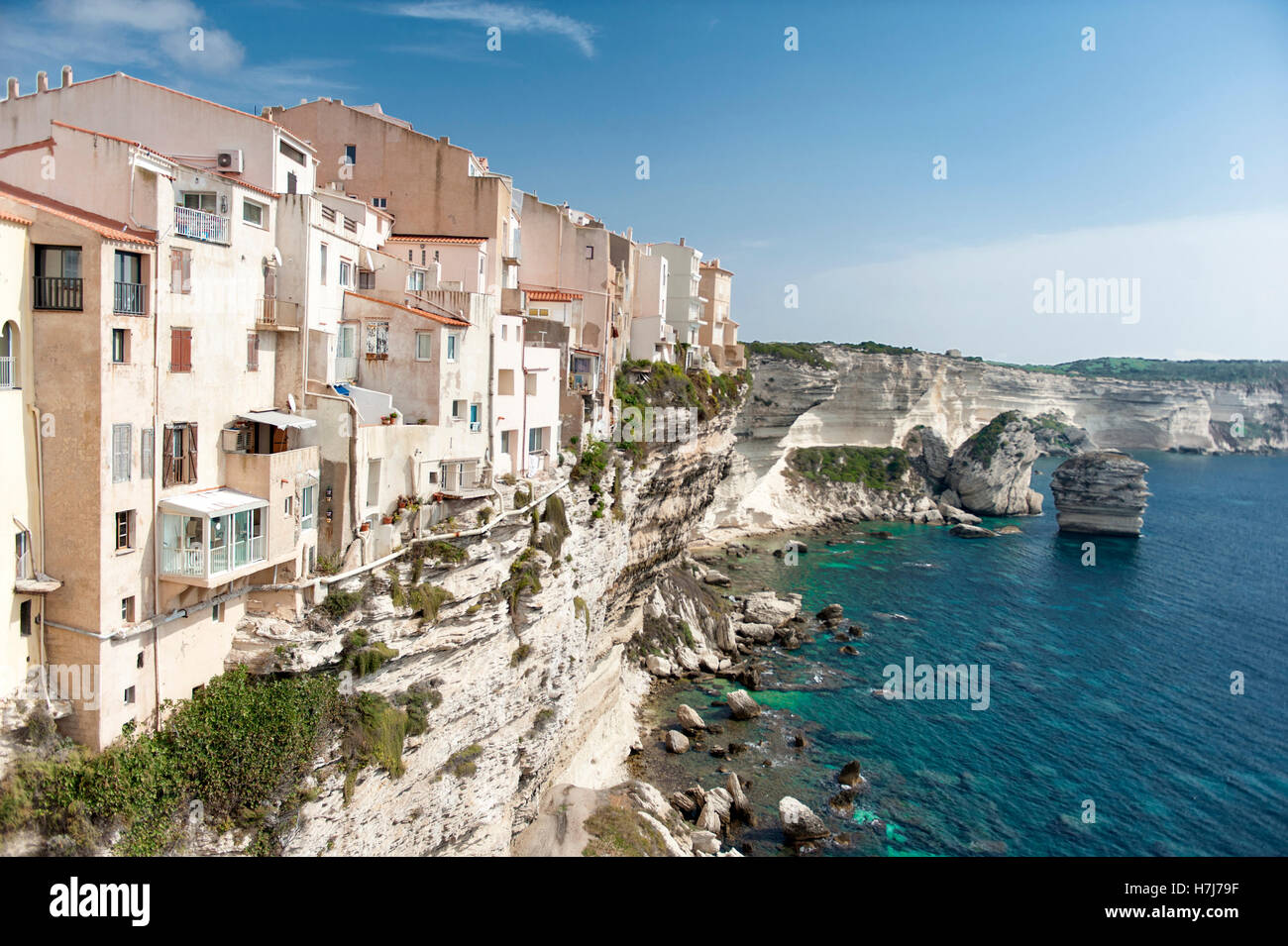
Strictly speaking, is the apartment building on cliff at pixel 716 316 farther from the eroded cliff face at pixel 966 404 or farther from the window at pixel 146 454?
the window at pixel 146 454

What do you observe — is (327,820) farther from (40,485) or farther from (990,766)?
(990,766)

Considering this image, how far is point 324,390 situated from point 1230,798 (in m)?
39.3

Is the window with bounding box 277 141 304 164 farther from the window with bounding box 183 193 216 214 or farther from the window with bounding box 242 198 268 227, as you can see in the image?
the window with bounding box 183 193 216 214

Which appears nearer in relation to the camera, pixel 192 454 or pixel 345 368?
pixel 192 454

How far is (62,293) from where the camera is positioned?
14.6m

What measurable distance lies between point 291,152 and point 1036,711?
42161mm

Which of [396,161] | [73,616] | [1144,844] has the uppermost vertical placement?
[396,161]

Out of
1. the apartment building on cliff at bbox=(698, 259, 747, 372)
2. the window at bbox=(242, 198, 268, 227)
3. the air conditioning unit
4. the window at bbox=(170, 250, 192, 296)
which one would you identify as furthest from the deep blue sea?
the air conditioning unit

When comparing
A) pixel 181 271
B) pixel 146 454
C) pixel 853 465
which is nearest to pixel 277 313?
pixel 181 271

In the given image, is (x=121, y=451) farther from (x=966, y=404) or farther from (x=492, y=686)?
(x=966, y=404)

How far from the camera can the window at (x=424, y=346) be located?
937 inches

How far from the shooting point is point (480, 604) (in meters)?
23.0
